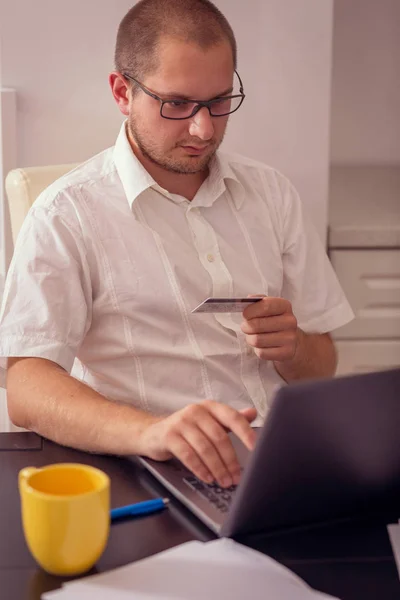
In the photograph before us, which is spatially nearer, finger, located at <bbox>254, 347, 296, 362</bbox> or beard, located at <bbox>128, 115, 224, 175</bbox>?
finger, located at <bbox>254, 347, 296, 362</bbox>

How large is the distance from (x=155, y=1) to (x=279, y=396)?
974mm

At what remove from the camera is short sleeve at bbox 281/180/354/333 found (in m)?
1.62

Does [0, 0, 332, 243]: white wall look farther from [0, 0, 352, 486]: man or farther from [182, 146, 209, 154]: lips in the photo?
[182, 146, 209, 154]: lips

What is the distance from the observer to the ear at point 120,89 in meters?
1.57

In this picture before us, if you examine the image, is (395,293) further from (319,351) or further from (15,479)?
(15,479)

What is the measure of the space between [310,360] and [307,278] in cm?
17

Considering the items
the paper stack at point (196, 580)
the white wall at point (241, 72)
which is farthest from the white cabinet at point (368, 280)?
the paper stack at point (196, 580)

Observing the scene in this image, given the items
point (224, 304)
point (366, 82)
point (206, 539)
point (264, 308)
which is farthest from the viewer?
point (366, 82)

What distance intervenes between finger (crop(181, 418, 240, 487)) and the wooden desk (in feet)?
0.18

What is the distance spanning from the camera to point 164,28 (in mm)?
1479

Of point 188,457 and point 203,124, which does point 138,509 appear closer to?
point 188,457

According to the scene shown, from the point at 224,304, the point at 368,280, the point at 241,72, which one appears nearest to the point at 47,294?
the point at 224,304

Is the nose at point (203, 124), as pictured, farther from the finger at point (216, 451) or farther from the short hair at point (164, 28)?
the finger at point (216, 451)

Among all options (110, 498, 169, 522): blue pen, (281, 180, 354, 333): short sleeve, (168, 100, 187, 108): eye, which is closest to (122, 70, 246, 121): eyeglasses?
(168, 100, 187, 108): eye
